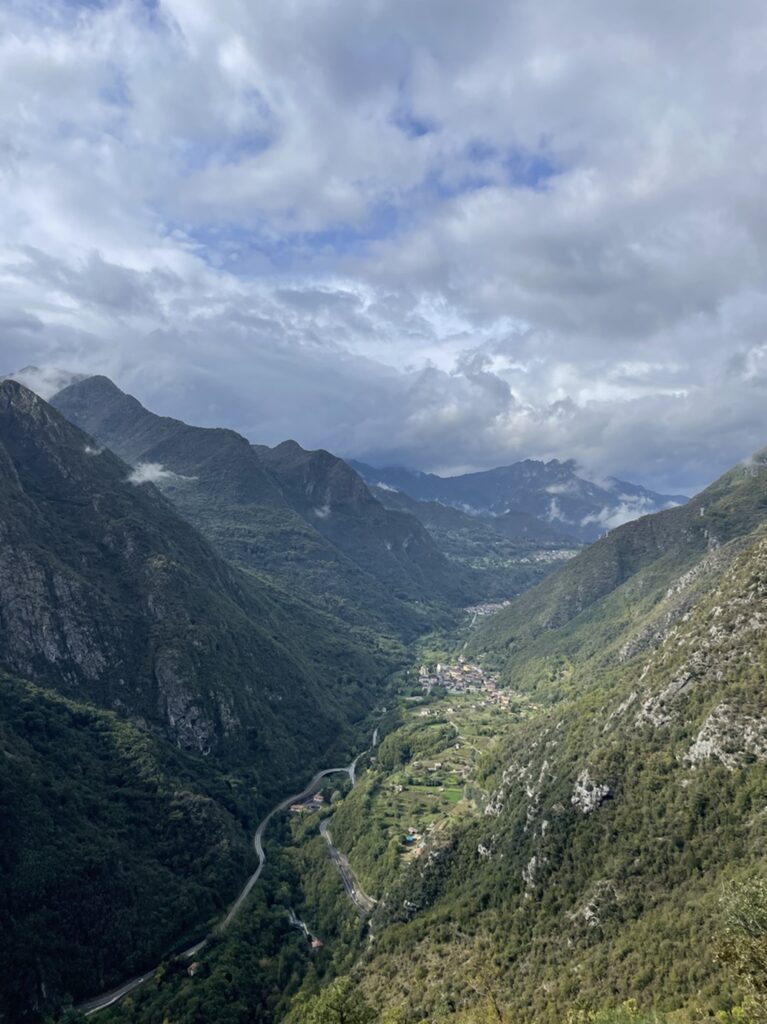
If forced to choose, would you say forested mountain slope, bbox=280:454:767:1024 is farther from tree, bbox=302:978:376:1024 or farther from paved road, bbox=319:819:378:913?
paved road, bbox=319:819:378:913

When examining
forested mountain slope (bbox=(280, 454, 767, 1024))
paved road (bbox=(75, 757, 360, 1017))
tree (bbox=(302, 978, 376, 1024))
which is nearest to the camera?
tree (bbox=(302, 978, 376, 1024))

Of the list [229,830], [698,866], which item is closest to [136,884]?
[229,830]

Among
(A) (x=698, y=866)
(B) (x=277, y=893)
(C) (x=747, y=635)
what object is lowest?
(B) (x=277, y=893)

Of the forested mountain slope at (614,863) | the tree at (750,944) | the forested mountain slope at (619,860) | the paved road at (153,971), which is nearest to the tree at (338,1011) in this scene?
the forested mountain slope at (614,863)

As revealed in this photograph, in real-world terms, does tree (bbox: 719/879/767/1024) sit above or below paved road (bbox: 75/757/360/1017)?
above

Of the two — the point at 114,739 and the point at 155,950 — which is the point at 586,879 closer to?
the point at 155,950

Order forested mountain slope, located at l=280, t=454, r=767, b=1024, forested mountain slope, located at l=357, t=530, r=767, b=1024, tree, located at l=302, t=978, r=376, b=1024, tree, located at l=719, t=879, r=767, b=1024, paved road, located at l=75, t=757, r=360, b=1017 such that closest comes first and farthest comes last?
1. tree, located at l=719, t=879, r=767, b=1024
2. tree, located at l=302, t=978, r=376, b=1024
3. forested mountain slope, located at l=280, t=454, r=767, b=1024
4. forested mountain slope, located at l=357, t=530, r=767, b=1024
5. paved road, located at l=75, t=757, r=360, b=1017

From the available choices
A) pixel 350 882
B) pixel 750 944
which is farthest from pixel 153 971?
pixel 750 944

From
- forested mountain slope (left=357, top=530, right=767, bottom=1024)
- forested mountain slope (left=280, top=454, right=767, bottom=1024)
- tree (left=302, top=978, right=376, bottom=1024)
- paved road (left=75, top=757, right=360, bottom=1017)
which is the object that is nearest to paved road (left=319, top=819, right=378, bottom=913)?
forested mountain slope (left=280, top=454, right=767, bottom=1024)
